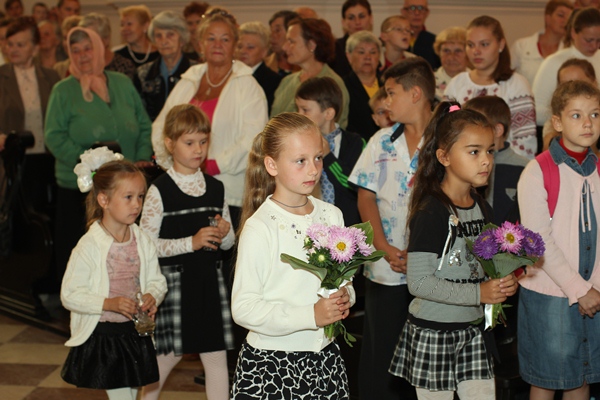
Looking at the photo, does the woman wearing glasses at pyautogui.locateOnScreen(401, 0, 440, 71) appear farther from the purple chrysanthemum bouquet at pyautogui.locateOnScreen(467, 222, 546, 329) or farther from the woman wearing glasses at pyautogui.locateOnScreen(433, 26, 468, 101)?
the purple chrysanthemum bouquet at pyautogui.locateOnScreen(467, 222, 546, 329)

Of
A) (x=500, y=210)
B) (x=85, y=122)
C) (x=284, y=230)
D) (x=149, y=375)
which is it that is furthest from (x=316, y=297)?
(x=85, y=122)

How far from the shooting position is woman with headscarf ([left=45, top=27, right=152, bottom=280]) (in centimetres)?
605

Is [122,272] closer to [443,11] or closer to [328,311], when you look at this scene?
[328,311]

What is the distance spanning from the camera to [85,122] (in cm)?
606

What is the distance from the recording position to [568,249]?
4.06 meters

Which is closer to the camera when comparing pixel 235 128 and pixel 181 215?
pixel 181 215

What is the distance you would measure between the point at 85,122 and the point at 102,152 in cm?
169

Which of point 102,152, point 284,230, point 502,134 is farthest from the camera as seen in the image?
point 502,134

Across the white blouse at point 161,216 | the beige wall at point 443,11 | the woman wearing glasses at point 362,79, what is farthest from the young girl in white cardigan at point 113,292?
the beige wall at point 443,11

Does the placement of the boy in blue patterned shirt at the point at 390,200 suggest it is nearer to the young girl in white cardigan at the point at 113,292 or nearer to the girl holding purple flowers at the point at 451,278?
the girl holding purple flowers at the point at 451,278

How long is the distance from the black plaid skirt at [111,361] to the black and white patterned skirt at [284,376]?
3.39 feet

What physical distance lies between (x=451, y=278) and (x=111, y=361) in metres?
1.60

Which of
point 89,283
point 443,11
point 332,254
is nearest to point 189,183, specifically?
point 89,283

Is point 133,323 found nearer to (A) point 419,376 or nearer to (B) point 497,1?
(A) point 419,376
